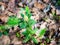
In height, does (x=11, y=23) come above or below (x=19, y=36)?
above

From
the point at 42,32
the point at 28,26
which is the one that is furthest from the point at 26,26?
the point at 42,32

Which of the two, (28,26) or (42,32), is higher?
Result: (28,26)

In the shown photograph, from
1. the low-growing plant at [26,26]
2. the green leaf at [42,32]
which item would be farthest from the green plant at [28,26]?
the green leaf at [42,32]

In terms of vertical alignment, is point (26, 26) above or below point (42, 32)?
above

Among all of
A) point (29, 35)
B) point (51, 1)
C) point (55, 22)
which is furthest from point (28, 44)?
point (51, 1)

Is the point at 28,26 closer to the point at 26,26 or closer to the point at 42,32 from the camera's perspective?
the point at 26,26

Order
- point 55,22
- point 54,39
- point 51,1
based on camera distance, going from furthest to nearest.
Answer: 1. point 51,1
2. point 55,22
3. point 54,39

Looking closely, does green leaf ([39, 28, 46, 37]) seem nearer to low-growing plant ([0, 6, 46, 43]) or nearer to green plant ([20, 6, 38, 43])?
low-growing plant ([0, 6, 46, 43])

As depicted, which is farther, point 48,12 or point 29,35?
point 48,12

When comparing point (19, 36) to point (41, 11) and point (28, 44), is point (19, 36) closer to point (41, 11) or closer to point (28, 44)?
point (28, 44)

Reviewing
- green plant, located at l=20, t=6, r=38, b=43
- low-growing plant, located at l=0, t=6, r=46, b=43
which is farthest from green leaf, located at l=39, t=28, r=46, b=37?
green plant, located at l=20, t=6, r=38, b=43

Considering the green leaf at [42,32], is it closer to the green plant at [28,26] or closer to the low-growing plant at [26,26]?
the low-growing plant at [26,26]
